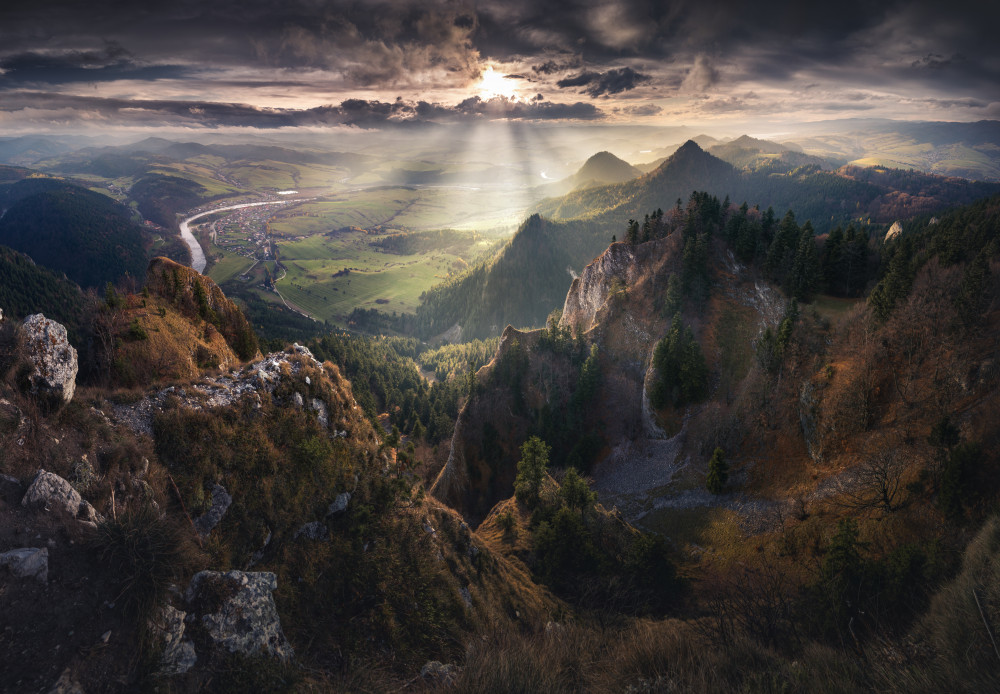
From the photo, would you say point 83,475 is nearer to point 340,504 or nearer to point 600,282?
point 340,504

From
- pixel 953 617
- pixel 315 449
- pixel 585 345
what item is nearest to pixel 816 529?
pixel 953 617

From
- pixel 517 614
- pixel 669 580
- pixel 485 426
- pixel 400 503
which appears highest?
pixel 400 503

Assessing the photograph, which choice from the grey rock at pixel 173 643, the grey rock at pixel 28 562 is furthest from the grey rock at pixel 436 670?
the grey rock at pixel 28 562

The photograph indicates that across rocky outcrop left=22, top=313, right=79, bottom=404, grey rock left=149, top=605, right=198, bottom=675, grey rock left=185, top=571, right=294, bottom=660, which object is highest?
rocky outcrop left=22, top=313, right=79, bottom=404

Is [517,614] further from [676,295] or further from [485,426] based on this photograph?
[676,295]

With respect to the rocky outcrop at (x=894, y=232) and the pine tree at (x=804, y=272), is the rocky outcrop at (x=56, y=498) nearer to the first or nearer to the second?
the pine tree at (x=804, y=272)

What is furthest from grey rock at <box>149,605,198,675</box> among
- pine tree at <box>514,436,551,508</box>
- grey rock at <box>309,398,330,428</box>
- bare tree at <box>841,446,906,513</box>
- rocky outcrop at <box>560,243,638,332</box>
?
rocky outcrop at <box>560,243,638,332</box>

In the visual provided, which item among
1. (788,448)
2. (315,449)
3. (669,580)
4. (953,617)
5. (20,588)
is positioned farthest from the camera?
(788,448)

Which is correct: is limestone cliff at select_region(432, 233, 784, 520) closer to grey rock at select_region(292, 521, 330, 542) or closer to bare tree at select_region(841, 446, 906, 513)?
bare tree at select_region(841, 446, 906, 513)
